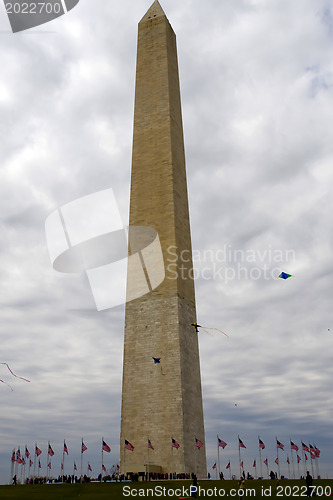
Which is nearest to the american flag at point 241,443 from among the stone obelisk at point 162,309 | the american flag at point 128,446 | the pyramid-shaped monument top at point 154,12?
the stone obelisk at point 162,309

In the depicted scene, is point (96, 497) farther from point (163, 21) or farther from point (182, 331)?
point (163, 21)

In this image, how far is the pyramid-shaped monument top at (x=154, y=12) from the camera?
40.5 m

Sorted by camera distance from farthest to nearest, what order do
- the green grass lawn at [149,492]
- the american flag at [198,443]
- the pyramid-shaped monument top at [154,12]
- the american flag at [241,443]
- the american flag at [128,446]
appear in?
the pyramid-shaped monument top at [154,12], the american flag at [241,443], the american flag at [198,443], the american flag at [128,446], the green grass lawn at [149,492]

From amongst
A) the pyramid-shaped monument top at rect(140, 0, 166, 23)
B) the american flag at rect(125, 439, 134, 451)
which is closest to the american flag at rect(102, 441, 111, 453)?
the american flag at rect(125, 439, 134, 451)

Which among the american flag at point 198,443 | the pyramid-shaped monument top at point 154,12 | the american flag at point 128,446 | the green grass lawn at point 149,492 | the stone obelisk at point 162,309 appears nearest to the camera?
the green grass lawn at point 149,492

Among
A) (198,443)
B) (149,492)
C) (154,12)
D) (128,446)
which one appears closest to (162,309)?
(198,443)

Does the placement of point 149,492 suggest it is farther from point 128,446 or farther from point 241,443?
point 241,443

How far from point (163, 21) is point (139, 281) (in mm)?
20175

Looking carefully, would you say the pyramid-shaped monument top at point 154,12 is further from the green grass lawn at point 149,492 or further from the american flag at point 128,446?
the green grass lawn at point 149,492

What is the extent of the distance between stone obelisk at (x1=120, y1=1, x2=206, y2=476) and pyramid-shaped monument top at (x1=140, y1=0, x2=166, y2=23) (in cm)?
70

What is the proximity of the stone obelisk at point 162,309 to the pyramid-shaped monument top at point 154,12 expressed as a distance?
701 mm

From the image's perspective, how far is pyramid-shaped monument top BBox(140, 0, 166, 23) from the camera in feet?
133

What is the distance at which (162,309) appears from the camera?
3216 cm

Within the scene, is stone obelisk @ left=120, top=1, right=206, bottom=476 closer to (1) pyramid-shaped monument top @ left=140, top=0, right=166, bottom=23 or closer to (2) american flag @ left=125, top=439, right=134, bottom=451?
(1) pyramid-shaped monument top @ left=140, top=0, right=166, bottom=23
